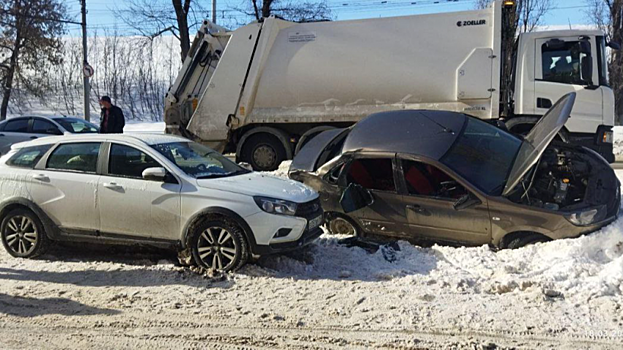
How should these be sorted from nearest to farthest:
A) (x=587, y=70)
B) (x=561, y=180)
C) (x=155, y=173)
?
(x=155, y=173) → (x=561, y=180) → (x=587, y=70)

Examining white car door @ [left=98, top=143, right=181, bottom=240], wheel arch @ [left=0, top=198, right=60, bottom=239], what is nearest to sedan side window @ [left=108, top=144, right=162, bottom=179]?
white car door @ [left=98, top=143, right=181, bottom=240]

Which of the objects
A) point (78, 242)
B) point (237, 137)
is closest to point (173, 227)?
point (78, 242)

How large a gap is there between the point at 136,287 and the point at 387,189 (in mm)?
3008

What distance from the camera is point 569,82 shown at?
32.7 ft

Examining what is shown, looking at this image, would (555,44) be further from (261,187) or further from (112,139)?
(112,139)

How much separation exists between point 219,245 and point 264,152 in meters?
6.70

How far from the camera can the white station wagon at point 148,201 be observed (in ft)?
17.3

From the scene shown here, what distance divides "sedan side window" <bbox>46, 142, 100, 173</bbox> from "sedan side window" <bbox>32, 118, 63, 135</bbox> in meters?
7.68

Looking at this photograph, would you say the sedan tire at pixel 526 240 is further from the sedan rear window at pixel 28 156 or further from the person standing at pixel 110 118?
the person standing at pixel 110 118

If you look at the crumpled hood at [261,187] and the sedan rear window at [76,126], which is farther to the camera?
the sedan rear window at [76,126]

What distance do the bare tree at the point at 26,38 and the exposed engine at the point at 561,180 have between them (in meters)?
25.7

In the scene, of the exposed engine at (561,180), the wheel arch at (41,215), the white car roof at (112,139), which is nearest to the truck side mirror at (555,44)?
the exposed engine at (561,180)

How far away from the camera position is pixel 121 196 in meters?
5.55

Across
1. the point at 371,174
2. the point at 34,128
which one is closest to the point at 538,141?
the point at 371,174
